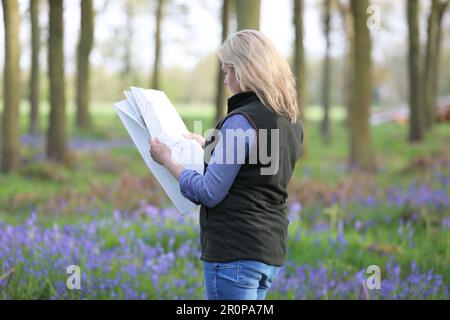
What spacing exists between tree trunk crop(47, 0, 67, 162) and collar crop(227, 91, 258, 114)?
8078 mm

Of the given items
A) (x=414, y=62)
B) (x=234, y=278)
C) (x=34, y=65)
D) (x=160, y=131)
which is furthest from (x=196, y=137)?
(x=34, y=65)

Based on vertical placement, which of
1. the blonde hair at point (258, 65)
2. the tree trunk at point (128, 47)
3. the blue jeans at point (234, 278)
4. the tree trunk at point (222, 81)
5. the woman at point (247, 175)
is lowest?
the blue jeans at point (234, 278)

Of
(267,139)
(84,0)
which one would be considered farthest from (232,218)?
(84,0)

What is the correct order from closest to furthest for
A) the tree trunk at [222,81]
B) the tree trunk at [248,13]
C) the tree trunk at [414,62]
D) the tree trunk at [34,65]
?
the tree trunk at [248,13] < the tree trunk at [222,81] < the tree trunk at [34,65] < the tree trunk at [414,62]

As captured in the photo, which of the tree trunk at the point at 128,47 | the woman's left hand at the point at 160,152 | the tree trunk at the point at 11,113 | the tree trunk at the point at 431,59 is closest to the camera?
the woman's left hand at the point at 160,152

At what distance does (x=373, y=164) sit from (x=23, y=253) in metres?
9.26

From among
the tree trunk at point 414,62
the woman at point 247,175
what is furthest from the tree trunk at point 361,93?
the woman at point 247,175

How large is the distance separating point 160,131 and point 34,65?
604 inches

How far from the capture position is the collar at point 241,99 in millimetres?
2688

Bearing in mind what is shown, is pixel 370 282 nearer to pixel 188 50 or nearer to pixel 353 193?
pixel 353 193

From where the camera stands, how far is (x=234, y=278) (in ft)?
8.85

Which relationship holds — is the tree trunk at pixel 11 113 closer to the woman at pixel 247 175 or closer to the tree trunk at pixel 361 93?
the tree trunk at pixel 361 93

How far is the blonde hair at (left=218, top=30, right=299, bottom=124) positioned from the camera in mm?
2643

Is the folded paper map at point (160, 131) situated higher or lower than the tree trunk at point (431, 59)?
lower
